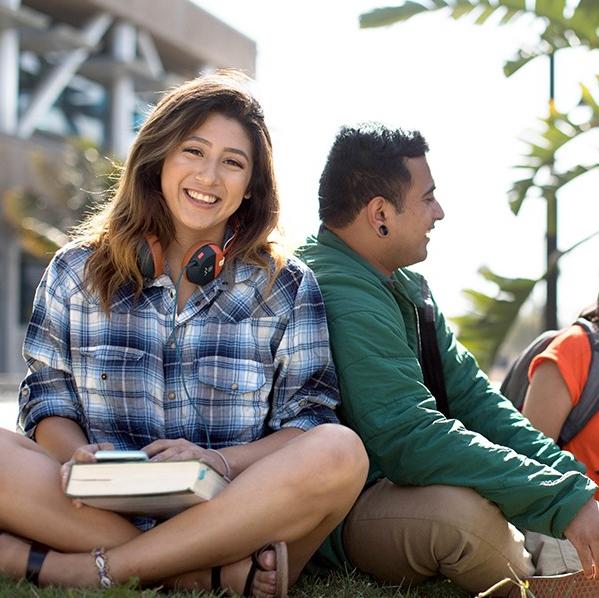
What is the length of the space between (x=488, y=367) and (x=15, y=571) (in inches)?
238

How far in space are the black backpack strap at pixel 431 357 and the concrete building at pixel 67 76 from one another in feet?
83.6

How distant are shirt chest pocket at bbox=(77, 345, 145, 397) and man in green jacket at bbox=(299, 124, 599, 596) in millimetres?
651

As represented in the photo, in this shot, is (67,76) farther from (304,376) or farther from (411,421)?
(411,421)

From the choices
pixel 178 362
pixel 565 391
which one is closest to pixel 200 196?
pixel 178 362

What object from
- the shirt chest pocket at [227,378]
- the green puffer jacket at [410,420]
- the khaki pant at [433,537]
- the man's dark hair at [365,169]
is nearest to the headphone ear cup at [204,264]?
the shirt chest pocket at [227,378]

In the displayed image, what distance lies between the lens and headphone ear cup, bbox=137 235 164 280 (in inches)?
146

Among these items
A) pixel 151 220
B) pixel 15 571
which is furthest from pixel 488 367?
pixel 15 571

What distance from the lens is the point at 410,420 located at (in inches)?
138

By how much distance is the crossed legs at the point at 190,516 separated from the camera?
10.4 ft

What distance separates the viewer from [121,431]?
3.60 metres

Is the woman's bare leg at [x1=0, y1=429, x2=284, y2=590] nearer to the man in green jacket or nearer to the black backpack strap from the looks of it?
the man in green jacket

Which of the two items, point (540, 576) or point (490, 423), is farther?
point (490, 423)

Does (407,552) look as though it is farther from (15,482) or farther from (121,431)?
(15,482)

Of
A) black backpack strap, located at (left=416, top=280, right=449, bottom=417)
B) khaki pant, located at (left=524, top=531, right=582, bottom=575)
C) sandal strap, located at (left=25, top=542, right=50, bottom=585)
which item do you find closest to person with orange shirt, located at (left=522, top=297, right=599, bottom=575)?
black backpack strap, located at (left=416, top=280, right=449, bottom=417)
